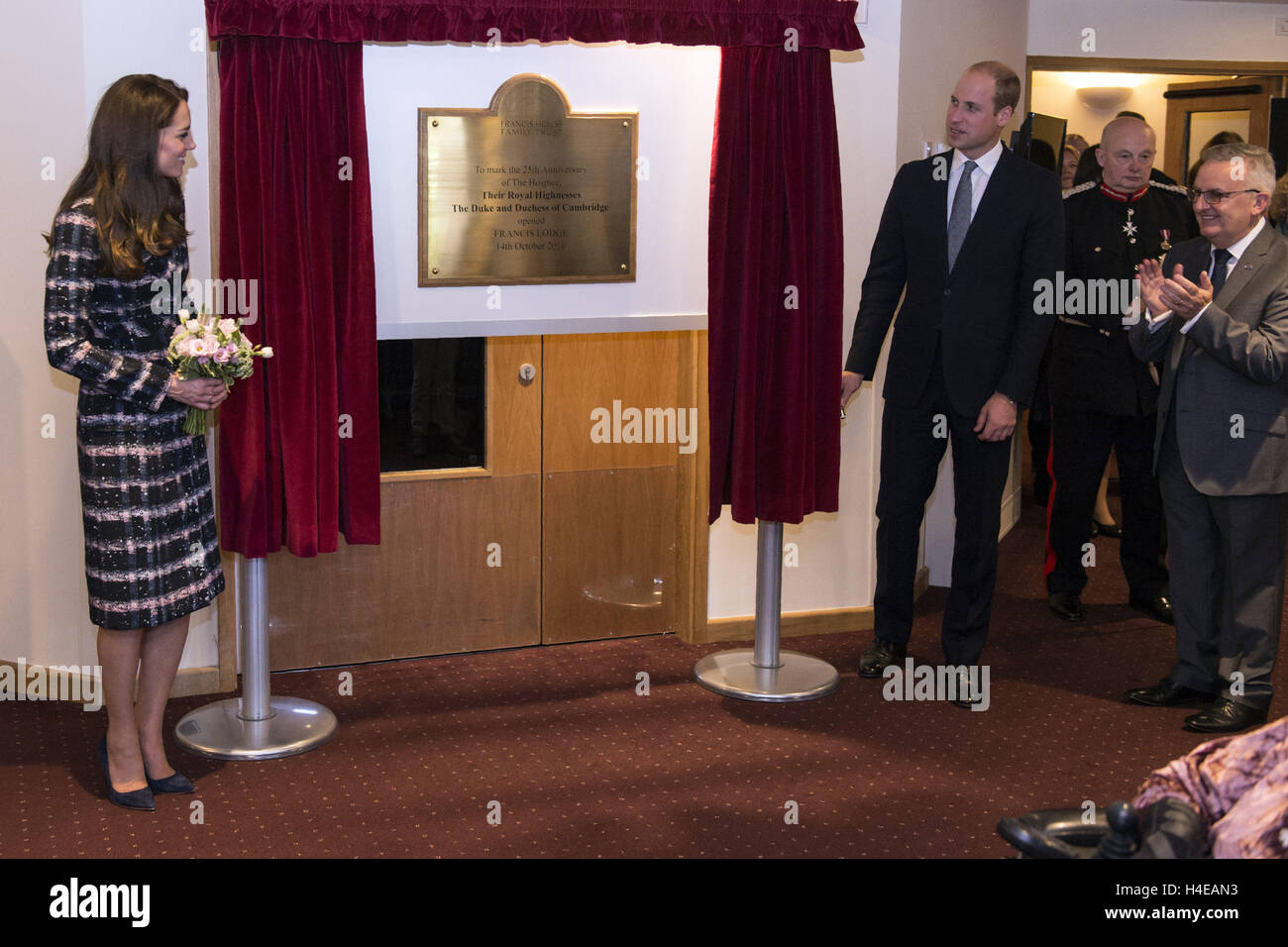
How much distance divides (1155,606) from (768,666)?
5.66 ft

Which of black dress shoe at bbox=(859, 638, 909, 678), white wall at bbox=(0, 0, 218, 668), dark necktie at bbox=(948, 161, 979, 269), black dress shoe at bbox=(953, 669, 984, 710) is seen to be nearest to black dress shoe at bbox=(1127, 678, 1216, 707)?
black dress shoe at bbox=(953, 669, 984, 710)

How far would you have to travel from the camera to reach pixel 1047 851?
2.21 m

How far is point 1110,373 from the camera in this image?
5.04m

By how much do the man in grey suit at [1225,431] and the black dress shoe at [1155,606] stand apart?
3.00 ft

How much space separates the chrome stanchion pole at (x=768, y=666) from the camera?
14.4ft

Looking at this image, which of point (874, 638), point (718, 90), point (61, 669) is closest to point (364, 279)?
point (718, 90)

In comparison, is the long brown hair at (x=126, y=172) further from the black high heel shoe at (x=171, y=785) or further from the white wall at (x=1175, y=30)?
the white wall at (x=1175, y=30)

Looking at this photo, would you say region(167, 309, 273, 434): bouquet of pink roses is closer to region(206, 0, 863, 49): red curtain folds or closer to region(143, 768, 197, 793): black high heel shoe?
region(206, 0, 863, 49): red curtain folds

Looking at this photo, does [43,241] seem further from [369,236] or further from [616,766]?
[616,766]

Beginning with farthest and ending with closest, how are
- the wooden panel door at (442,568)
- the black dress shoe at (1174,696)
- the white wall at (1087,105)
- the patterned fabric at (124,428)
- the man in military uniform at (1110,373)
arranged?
the white wall at (1087,105)
the man in military uniform at (1110,373)
the wooden panel door at (442,568)
the black dress shoe at (1174,696)
the patterned fabric at (124,428)

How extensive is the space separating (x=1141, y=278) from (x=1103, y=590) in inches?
74.7

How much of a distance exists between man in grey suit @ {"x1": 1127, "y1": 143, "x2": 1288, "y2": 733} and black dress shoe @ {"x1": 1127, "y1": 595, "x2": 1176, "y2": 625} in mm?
915

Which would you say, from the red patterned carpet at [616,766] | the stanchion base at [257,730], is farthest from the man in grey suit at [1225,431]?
the stanchion base at [257,730]

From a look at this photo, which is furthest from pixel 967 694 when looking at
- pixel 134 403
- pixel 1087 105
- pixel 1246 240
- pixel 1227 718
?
pixel 1087 105
